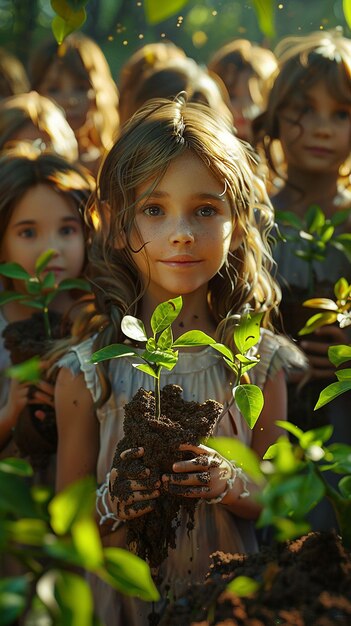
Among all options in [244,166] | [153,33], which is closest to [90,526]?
[244,166]

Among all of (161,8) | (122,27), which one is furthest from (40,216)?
(122,27)

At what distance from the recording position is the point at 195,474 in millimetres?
1514

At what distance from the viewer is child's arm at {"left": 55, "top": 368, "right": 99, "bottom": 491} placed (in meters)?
1.96

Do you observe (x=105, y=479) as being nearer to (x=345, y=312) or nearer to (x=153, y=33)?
(x=345, y=312)

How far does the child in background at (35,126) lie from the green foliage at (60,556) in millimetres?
2266

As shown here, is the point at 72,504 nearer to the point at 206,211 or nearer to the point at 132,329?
the point at 132,329

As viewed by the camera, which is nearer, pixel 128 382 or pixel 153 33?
pixel 128 382

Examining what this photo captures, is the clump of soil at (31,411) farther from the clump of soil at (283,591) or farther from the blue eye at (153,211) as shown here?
the clump of soil at (283,591)

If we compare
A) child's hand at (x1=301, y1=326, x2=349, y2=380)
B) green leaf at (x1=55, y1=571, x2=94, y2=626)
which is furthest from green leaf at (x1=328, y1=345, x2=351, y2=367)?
child's hand at (x1=301, y1=326, x2=349, y2=380)

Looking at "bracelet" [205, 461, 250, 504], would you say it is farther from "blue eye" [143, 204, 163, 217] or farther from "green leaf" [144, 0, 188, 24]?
"green leaf" [144, 0, 188, 24]

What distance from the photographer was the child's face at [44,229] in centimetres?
236

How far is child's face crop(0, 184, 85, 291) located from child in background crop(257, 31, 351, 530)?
1.92 feet

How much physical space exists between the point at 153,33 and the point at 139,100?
5703 millimetres

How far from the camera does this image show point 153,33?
8.60 meters
